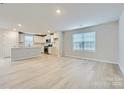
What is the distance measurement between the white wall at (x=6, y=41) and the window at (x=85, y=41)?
5.27m

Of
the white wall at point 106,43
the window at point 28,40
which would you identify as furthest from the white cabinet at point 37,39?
the white wall at point 106,43

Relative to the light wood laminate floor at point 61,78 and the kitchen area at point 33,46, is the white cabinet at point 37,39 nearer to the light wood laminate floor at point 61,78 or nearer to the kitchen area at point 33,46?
the kitchen area at point 33,46

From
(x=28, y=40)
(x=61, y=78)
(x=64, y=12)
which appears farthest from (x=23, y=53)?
(x=61, y=78)

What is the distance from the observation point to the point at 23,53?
7195mm

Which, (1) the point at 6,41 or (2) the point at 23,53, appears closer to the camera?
(2) the point at 23,53

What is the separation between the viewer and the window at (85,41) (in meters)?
6.87

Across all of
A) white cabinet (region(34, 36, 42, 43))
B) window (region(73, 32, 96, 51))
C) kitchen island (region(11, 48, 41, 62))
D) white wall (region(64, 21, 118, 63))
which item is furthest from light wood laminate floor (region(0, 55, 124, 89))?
white cabinet (region(34, 36, 42, 43))

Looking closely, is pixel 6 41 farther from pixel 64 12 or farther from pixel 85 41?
pixel 64 12

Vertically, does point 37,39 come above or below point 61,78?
above

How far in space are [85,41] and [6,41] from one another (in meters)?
6.32

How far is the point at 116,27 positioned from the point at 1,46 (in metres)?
8.12

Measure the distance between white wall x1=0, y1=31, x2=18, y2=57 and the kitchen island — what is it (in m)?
2.26
